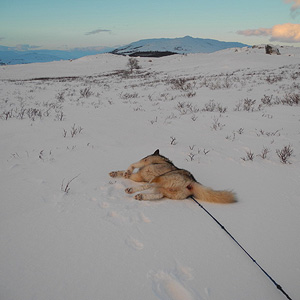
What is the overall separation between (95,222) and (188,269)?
1.03 metres

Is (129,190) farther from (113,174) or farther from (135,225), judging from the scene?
(135,225)

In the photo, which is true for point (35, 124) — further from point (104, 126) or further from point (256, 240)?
point (256, 240)

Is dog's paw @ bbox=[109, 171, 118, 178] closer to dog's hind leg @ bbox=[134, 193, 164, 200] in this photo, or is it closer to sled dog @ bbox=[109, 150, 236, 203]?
sled dog @ bbox=[109, 150, 236, 203]

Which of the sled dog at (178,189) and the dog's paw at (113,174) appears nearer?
the sled dog at (178,189)

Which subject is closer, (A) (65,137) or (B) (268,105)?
(A) (65,137)

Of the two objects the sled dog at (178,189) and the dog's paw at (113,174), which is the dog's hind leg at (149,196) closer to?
the sled dog at (178,189)

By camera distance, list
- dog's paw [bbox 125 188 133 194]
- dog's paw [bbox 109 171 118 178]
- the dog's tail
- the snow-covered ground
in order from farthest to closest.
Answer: dog's paw [bbox 109 171 118 178] → dog's paw [bbox 125 188 133 194] → the dog's tail → the snow-covered ground

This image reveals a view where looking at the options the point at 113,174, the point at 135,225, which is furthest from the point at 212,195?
the point at 113,174

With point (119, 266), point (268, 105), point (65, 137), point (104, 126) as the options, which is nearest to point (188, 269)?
point (119, 266)

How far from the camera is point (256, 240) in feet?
6.74

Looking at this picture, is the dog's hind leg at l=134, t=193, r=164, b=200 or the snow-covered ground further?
the dog's hind leg at l=134, t=193, r=164, b=200

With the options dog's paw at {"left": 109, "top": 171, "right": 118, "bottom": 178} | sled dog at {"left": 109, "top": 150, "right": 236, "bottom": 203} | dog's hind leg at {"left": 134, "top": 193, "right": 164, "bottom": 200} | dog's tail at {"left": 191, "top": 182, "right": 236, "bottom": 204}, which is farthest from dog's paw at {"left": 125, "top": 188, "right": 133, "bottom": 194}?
dog's tail at {"left": 191, "top": 182, "right": 236, "bottom": 204}

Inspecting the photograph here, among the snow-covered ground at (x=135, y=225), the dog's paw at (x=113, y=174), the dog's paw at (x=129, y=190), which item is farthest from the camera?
the dog's paw at (x=113, y=174)

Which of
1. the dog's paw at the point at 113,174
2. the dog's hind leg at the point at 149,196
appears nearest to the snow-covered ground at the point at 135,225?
the dog's hind leg at the point at 149,196
